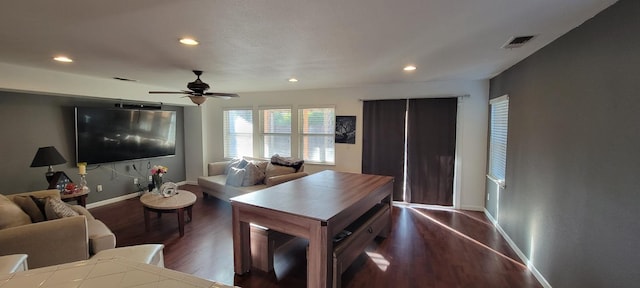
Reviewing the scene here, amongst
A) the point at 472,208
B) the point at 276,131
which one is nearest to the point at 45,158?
the point at 276,131

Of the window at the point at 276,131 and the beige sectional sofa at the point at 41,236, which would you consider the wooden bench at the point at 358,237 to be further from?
the window at the point at 276,131

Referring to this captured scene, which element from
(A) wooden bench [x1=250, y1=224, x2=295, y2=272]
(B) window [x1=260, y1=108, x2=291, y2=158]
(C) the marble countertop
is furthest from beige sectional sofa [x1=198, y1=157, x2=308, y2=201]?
(C) the marble countertop

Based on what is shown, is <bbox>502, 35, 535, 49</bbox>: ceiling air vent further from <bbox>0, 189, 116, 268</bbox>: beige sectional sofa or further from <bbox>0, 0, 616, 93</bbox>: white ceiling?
<bbox>0, 189, 116, 268</bbox>: beige sectional sofa

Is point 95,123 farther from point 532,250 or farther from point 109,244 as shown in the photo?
point 532,250

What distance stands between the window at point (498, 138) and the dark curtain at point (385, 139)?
4.41 feet

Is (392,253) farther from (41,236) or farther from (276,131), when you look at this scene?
(276,131)

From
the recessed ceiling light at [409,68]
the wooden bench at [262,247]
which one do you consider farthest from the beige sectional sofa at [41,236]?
the recessed ceiling light at [409,68]

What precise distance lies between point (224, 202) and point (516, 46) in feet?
16.0

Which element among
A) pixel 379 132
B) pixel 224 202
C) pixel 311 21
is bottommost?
pixel 224 202

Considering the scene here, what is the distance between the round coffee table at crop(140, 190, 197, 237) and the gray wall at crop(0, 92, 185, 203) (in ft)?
5.60

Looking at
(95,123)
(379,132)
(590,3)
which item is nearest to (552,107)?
(590,3)

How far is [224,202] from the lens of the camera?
16.7 ft

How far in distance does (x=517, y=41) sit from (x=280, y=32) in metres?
2.06

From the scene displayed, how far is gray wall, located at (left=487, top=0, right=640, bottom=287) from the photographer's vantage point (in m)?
1.57
